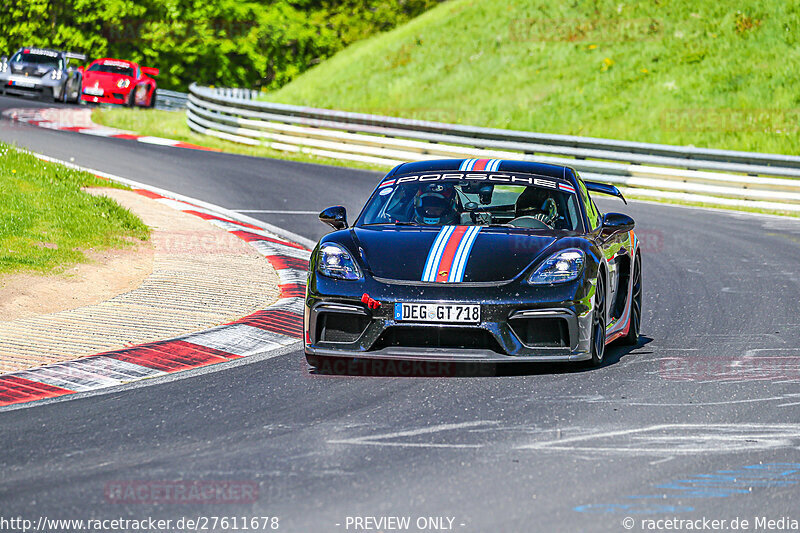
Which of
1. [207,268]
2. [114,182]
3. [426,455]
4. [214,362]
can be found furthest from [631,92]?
[426,455]

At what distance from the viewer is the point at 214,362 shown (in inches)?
303

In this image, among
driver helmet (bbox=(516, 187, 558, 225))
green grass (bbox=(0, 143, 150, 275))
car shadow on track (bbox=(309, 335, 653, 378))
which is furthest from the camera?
green grass (bbox=(0, 143, 150, 275))

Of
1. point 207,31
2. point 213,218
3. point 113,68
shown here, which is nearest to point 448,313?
point 213,218

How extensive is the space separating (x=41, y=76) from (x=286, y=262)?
24.1 m

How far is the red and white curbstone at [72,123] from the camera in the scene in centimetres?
2519

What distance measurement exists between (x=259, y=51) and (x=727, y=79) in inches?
1307

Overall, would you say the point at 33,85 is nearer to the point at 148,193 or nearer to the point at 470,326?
the point at 148,193

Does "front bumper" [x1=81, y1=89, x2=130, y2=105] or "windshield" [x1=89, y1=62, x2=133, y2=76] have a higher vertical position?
"windshield" [x1=89, y1=62, x2=133, y2=76]

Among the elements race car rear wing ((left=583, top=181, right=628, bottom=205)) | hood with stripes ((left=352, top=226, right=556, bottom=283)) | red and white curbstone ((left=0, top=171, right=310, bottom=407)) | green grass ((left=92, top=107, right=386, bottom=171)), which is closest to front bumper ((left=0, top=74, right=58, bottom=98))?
green grass ((left=92, top=107, right=386, bottom=171))

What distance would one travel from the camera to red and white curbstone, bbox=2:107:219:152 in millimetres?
25188

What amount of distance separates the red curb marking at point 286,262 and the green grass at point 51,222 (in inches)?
58.3

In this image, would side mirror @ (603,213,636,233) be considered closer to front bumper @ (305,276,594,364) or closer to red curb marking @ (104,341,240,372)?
front bumper @ (305,276,594,364)

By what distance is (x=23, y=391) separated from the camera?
6.75 m

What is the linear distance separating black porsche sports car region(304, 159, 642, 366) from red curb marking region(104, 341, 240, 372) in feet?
2.44
